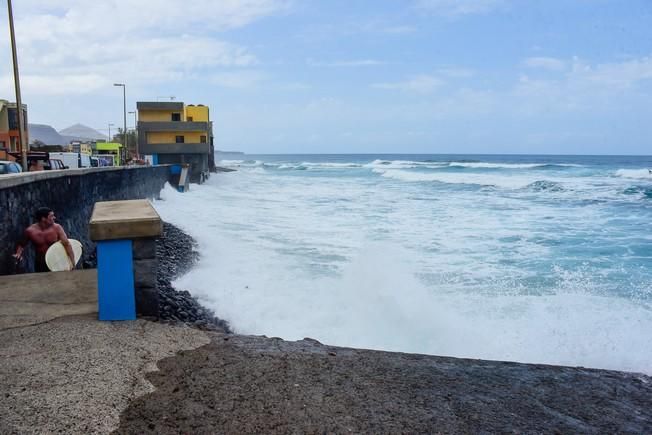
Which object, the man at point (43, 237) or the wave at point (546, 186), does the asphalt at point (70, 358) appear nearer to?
the man at point (43, 237)

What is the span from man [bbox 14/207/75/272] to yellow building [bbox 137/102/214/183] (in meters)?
33.5

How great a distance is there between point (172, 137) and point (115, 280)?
4089cm

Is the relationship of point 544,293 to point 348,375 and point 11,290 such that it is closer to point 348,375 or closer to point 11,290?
point 348,375

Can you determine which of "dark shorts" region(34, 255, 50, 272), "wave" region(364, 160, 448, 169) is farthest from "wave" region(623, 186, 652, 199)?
"wave" region(364, 160, 448, 169)

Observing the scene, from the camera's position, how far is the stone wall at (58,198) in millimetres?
6883

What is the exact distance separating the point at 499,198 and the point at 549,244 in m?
14.6

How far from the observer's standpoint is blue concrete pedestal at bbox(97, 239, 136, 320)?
388 cm

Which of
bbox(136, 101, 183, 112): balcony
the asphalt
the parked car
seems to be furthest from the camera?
bbox(136, 101, 183, 112): balcony

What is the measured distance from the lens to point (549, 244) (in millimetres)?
12906

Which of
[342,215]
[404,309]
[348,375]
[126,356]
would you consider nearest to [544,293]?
[404,309]

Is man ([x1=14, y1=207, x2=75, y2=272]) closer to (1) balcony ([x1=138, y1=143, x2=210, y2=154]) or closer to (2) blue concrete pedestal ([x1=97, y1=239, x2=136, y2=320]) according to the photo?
(2) blue concrete pedestal ([x1=97, y1=239, x2=136, y2=320])

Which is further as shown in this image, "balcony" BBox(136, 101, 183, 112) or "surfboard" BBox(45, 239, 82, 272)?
"balcony" BBox(136, 101, 183, 112)

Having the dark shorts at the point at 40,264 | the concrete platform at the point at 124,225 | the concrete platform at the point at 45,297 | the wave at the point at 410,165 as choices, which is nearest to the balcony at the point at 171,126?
the wave at the point at 410,165

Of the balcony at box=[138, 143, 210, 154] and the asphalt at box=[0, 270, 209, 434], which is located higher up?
the balcony at box=[138, 143, 210, 154]
